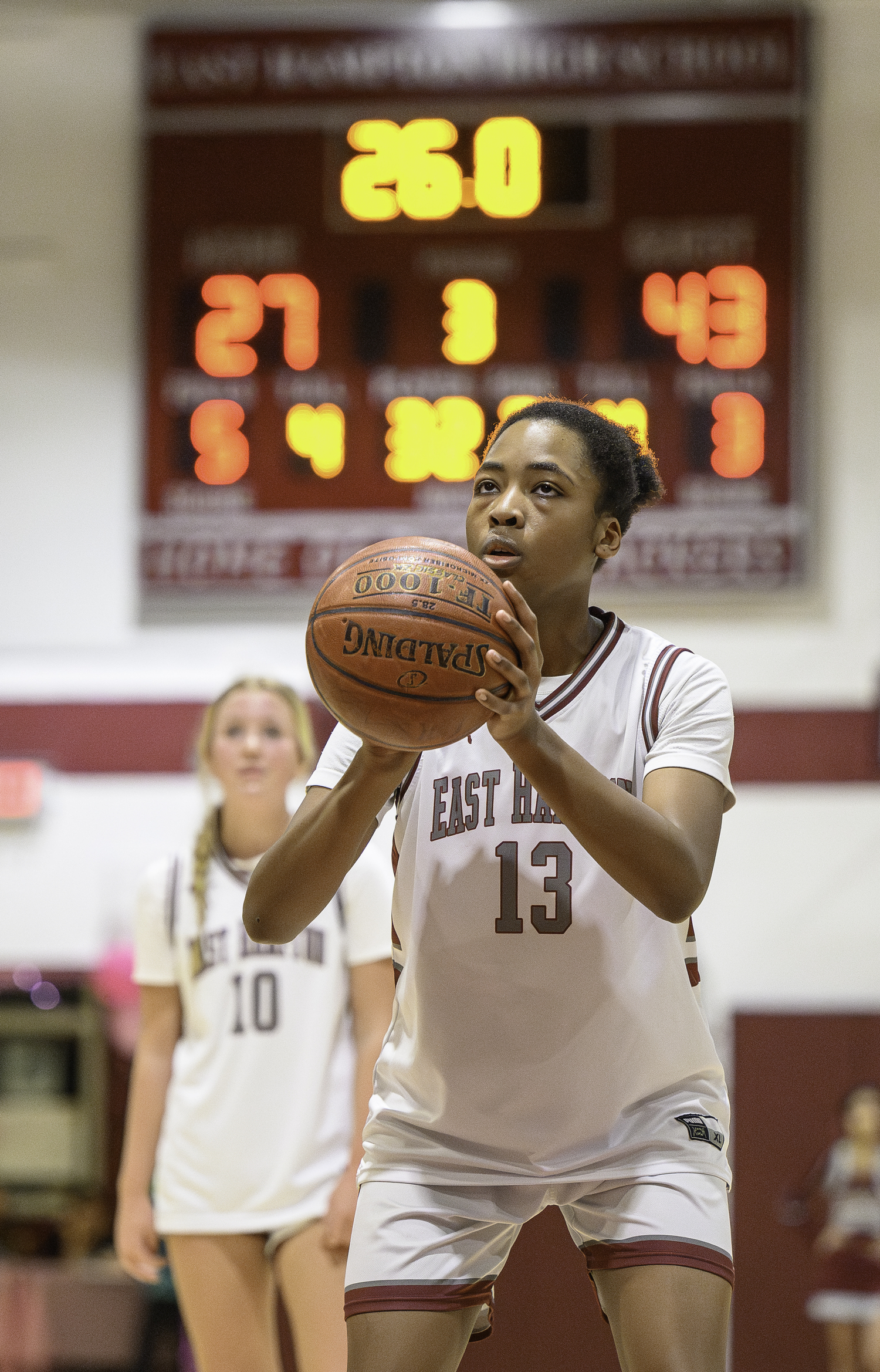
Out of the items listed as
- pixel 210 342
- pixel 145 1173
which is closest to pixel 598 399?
pixel 210 342

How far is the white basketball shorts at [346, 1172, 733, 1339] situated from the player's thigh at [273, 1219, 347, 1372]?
1.03 meters

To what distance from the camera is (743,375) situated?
540 centimetres

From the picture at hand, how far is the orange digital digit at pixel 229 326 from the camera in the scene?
554 centimetres

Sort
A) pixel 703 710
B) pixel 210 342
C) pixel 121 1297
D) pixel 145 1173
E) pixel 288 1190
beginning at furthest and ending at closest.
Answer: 1. pixel 210 342
2. pixel 121 1297
3. pixel 145 1173
4. pixel 288 1190
5. pixel 703 710

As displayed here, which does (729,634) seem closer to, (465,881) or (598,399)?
(598,399)

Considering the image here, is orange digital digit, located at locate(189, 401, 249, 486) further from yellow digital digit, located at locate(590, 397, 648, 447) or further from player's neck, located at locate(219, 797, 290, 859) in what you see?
player's neck, located at locate(219, 797, 290, 859)

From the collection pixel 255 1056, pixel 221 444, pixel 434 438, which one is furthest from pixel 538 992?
pixel 221 444

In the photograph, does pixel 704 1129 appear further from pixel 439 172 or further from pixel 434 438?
pixel 439 172

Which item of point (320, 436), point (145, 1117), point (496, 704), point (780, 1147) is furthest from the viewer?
point (320, 436)

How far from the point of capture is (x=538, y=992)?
209 cm

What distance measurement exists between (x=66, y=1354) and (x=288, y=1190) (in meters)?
2.51

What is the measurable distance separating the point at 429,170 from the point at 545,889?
4.01m

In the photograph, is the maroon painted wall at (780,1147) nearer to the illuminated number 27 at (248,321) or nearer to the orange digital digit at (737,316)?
the orange digital digit at (737,316)

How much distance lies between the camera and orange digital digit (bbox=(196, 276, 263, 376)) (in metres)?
5.54
